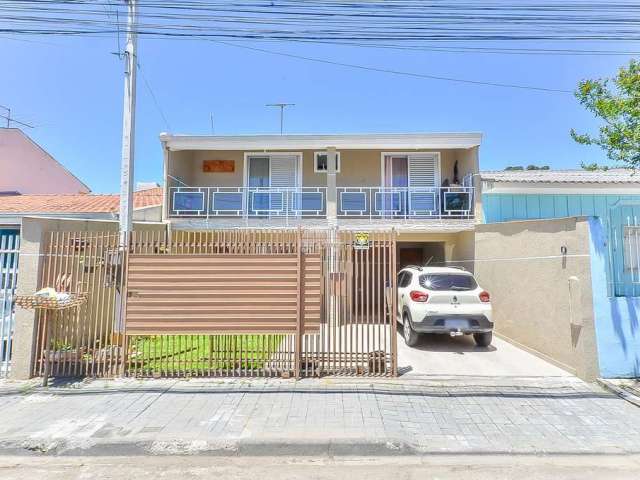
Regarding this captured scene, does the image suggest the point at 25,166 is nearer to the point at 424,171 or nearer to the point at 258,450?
the point at 424,171

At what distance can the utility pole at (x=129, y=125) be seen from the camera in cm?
771

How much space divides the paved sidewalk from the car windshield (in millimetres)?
2057

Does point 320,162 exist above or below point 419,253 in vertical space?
above

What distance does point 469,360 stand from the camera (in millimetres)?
7035

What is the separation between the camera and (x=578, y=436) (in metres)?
4.20

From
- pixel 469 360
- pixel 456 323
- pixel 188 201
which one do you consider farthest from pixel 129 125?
pixel 469 360

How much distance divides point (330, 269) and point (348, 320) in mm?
920

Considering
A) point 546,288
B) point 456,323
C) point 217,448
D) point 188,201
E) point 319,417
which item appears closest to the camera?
point 217,448

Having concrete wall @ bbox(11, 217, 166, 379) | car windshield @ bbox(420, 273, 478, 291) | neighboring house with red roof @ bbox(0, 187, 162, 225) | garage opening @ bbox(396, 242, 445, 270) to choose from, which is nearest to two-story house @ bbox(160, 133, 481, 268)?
garage opening @ bbox(396, 242, 445, 270)

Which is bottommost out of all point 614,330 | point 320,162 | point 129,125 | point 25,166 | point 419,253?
point 614,330

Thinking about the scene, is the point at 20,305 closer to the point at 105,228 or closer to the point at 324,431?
the point at 105,228

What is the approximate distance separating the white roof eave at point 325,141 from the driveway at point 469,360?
18.5 feet

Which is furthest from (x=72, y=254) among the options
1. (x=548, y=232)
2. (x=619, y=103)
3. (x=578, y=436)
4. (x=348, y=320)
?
(x=619, y=103)

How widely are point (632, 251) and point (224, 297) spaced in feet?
22.8
